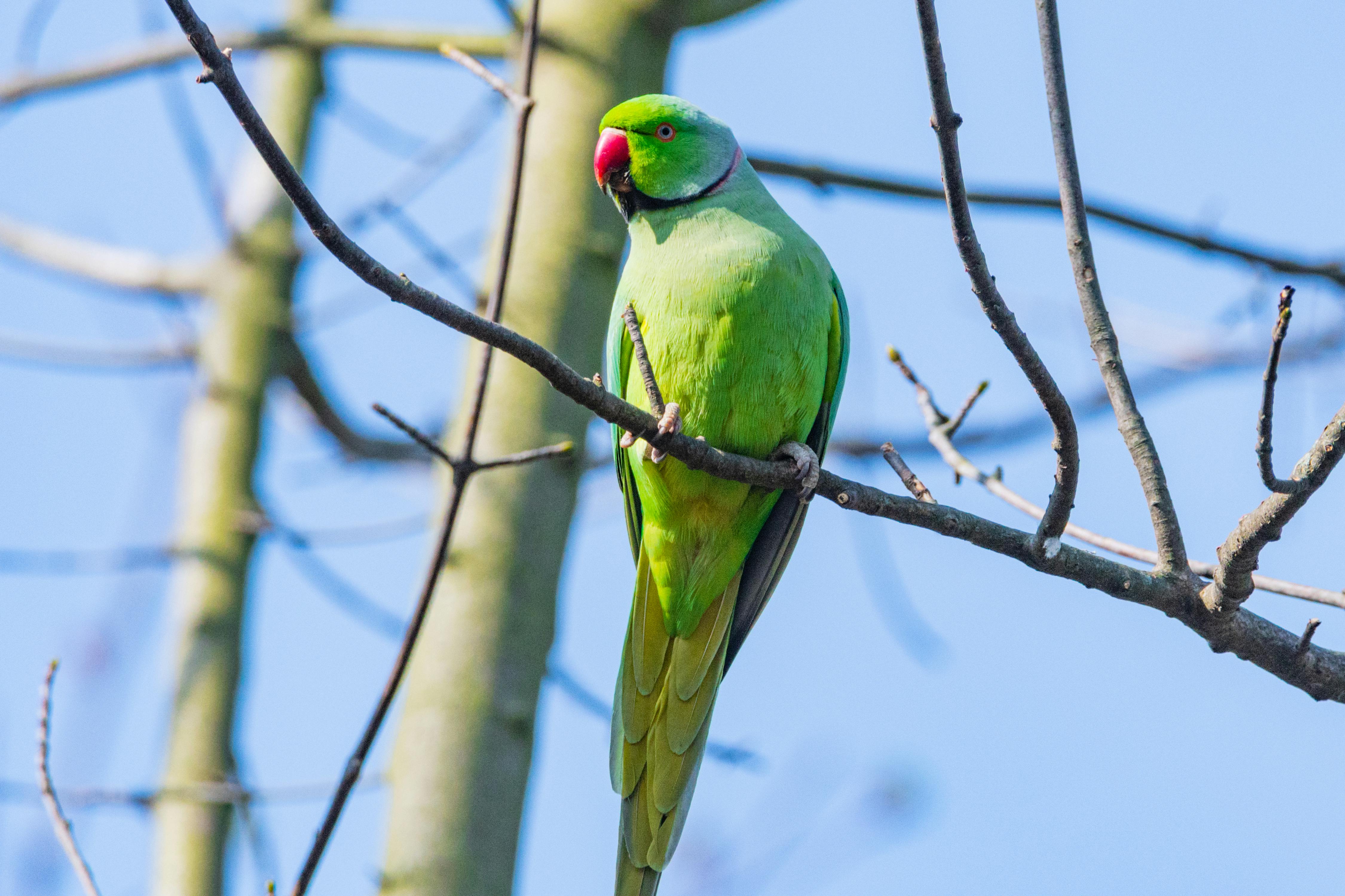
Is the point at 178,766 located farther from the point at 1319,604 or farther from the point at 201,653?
the point at 1319,604

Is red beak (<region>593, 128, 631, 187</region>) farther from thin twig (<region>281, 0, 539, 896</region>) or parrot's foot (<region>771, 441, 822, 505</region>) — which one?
parrot's foot (<region>771, 441, 822, 505</region>)

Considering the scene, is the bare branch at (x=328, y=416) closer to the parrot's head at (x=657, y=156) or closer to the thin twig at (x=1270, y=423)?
the parrot's head at (x=657, y=156)

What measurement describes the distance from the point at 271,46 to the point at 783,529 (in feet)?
9.19

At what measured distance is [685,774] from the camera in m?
3.01

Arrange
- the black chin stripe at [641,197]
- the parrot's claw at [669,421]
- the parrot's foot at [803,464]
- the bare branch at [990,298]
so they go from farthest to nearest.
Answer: the black chin stripe at [641,197]
the parrot's foot at [803,464]
the parrot's claw at [669,421]
the bare branch at [990,298]

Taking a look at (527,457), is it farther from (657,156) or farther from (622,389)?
(657,156)

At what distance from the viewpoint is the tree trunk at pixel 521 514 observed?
289 centimetres

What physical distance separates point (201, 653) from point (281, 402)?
210cm

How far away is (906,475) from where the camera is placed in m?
2.45

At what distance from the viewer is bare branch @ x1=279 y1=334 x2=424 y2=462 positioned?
4.97 metres

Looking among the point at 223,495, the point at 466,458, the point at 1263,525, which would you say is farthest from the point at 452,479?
the point at 223,495

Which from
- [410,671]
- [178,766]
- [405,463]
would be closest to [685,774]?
[410,671]

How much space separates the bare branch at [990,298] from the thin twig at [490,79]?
125cm

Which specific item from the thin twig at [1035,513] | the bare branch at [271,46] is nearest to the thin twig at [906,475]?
the thin twig at [1035,513]
